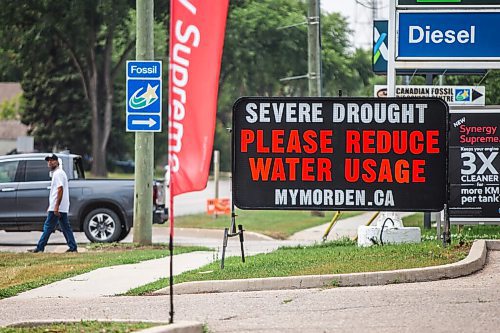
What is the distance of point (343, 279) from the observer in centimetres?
1306

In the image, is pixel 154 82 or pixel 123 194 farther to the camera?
pixel 123 194

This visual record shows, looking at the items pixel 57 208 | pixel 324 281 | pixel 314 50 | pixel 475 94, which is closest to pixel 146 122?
pixel 57 208

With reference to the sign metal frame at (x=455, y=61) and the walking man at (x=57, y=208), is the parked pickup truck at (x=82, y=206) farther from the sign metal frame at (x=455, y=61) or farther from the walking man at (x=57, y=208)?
the sign metal frame at (x=455, y=61)

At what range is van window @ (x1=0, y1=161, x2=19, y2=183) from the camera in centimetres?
2362

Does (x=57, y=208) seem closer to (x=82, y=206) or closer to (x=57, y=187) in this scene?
(x=57, y=187)

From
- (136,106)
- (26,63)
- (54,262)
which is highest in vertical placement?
(26,63)

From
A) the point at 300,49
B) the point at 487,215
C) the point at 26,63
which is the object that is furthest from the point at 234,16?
the point at 487,215

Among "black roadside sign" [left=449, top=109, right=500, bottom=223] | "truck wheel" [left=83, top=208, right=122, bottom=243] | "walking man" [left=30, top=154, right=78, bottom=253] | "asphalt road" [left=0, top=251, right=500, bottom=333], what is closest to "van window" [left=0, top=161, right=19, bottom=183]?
"truck wheel" [left=83, top=208, right=122, bottom=243]

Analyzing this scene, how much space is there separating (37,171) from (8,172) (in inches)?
23.3

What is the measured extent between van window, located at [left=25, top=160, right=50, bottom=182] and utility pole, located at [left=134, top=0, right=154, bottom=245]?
3.41 meters

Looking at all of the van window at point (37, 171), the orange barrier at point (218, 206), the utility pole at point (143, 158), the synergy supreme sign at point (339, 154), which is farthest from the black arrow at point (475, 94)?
the orange barrier at point (218, 206)

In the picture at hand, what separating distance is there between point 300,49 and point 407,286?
1745 inches

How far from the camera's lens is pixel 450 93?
23734 mm

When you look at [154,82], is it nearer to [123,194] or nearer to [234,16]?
[123,194]
